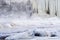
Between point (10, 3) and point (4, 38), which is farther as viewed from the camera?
point (10, 3)

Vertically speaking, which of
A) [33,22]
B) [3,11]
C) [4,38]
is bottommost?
[4,38]

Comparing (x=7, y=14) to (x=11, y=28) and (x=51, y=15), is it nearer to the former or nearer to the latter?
(x=11, y=28)

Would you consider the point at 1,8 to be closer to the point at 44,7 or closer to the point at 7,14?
the point at 7,14

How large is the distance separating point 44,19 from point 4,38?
46 cm

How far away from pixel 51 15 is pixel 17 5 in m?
0.37

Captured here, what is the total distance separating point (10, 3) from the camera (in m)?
1.70

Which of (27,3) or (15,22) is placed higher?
(27,3)

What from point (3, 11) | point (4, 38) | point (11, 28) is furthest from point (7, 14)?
point (4, 38)

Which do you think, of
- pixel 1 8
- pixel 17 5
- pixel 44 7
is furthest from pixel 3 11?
pixel 44 7

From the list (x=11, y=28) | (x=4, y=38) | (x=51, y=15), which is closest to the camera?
(x=4, y=38)

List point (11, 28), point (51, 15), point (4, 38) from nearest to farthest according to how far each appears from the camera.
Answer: point (4, 38) → point (11, 28) → point (51, 15)

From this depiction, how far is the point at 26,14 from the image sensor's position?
1.69 metres

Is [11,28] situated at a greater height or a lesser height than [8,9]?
lesser

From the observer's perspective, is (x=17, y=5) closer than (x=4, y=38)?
No
